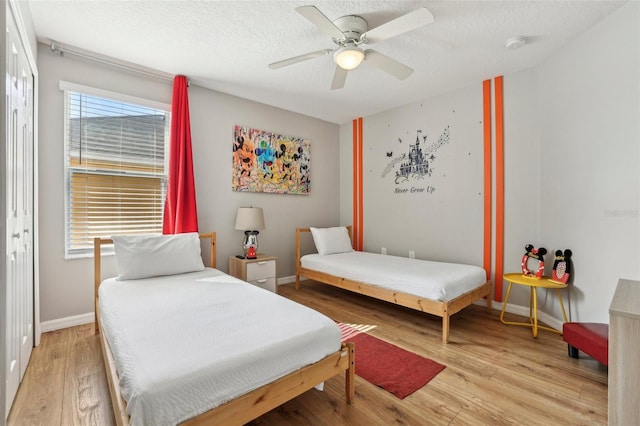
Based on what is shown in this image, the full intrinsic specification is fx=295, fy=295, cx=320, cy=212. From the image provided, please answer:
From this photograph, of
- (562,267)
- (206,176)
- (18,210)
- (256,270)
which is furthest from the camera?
(206,176)

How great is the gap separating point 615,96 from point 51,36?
14.4 ft

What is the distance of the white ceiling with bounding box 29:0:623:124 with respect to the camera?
80.7 inches

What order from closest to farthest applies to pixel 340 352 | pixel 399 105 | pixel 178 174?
pixel 340 352
pixel 178 174
pixel 399 105

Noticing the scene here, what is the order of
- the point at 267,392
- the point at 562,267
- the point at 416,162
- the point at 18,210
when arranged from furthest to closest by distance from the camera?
1. the point at 416,162
2. the point at 562,267
3. the point at 18,210
4. the point at 267,392

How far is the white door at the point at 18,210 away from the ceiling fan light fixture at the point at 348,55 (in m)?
1.82

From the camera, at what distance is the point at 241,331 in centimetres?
148

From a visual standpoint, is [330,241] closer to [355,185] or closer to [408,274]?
[355,185]

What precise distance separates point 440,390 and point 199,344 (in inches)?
56.9

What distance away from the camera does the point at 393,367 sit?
2.05 m

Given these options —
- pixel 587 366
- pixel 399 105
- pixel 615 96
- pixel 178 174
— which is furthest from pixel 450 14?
pixel 178 174

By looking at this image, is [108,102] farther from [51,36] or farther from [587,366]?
[587,366]

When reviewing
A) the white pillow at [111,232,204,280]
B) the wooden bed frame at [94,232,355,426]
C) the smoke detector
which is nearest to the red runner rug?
the wooden bed frame at [94,232,355,426]

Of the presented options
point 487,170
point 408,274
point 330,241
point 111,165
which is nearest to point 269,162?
point 330,241

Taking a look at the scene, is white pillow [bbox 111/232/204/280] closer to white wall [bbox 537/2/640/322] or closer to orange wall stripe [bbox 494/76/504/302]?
orange wall stripe [bbox 494/76/504/302]
